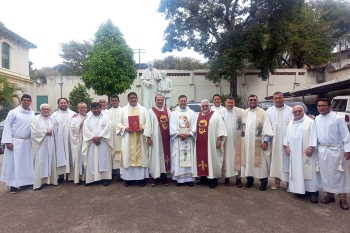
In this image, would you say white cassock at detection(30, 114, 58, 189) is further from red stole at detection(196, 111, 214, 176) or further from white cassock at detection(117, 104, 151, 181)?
red stole at detection(196, 111, 214, 176)

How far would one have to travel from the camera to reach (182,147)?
5.76 metres

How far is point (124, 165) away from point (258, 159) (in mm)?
2677

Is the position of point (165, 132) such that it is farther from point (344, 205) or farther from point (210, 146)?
point (344, 205)

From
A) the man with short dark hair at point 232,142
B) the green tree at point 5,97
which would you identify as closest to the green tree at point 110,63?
the green tree at point 5,97

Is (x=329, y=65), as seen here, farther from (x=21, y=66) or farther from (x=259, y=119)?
(x=21, y=66)

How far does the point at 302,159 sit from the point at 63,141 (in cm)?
473

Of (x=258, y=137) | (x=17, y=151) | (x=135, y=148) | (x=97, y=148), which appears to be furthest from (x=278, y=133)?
(x=17, y=151)

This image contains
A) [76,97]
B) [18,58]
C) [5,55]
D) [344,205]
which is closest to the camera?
[344,205]

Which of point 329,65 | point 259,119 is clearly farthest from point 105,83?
point 329,65

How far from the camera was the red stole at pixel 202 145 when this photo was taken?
18.6 ft

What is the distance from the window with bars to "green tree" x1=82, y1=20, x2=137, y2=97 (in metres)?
5.75

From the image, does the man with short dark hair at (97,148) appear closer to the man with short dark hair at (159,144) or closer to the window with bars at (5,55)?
the man with short dark hair at (159,144)

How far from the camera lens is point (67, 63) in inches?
1332

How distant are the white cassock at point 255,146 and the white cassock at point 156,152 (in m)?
1.66
